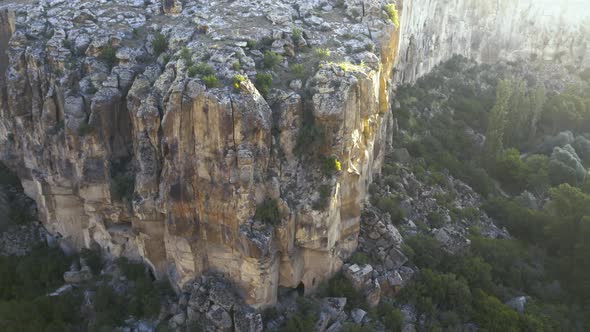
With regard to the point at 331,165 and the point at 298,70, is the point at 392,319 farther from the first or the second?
the point at 298,70

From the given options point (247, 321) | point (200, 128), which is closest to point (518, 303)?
point (247, 321)

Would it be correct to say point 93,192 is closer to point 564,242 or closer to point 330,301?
point 330,301

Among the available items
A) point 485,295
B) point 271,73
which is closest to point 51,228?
point 271,73

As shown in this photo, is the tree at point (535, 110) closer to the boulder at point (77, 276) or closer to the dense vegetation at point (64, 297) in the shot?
the dense vegetation at point (64, 297)

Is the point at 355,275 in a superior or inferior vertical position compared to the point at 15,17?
inferior

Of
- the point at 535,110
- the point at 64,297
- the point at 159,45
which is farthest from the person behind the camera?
the point at 535,110
